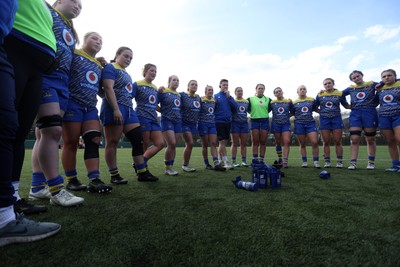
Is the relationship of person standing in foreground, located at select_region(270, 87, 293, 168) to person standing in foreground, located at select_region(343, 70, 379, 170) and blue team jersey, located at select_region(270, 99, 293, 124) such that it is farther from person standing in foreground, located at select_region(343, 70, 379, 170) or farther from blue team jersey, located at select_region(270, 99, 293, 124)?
person standing in foreground, located at select_region(343, 70, 379, 170)

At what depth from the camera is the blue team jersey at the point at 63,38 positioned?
252cm

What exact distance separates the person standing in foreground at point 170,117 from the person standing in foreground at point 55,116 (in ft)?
8.54

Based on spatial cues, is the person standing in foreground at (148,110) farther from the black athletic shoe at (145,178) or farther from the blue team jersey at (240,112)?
the blue team jersey at (240,112)

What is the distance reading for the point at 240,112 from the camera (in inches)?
276

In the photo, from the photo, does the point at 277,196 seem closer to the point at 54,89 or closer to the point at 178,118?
the point at 54,89

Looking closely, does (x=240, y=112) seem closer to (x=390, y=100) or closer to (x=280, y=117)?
(x=280, y=117)

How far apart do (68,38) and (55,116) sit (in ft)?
3.03

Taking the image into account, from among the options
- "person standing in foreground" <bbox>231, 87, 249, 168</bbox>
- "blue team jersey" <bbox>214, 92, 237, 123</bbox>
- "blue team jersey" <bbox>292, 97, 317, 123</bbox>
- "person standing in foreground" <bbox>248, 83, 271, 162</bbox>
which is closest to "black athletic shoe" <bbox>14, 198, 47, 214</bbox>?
"blue team jersey" <bbox>214, 92, 237, 123</bbox>

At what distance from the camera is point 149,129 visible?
4629mm

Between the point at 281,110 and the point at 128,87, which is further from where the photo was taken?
the point at 281,110

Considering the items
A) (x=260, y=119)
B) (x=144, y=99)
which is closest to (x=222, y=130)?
(x=260, y=119)

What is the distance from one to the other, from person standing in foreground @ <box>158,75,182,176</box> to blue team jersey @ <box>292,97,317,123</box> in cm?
332

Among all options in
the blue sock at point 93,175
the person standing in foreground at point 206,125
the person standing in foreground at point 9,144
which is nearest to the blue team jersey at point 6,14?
the person standing in foreground at point 9,144

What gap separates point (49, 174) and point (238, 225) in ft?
5.76
